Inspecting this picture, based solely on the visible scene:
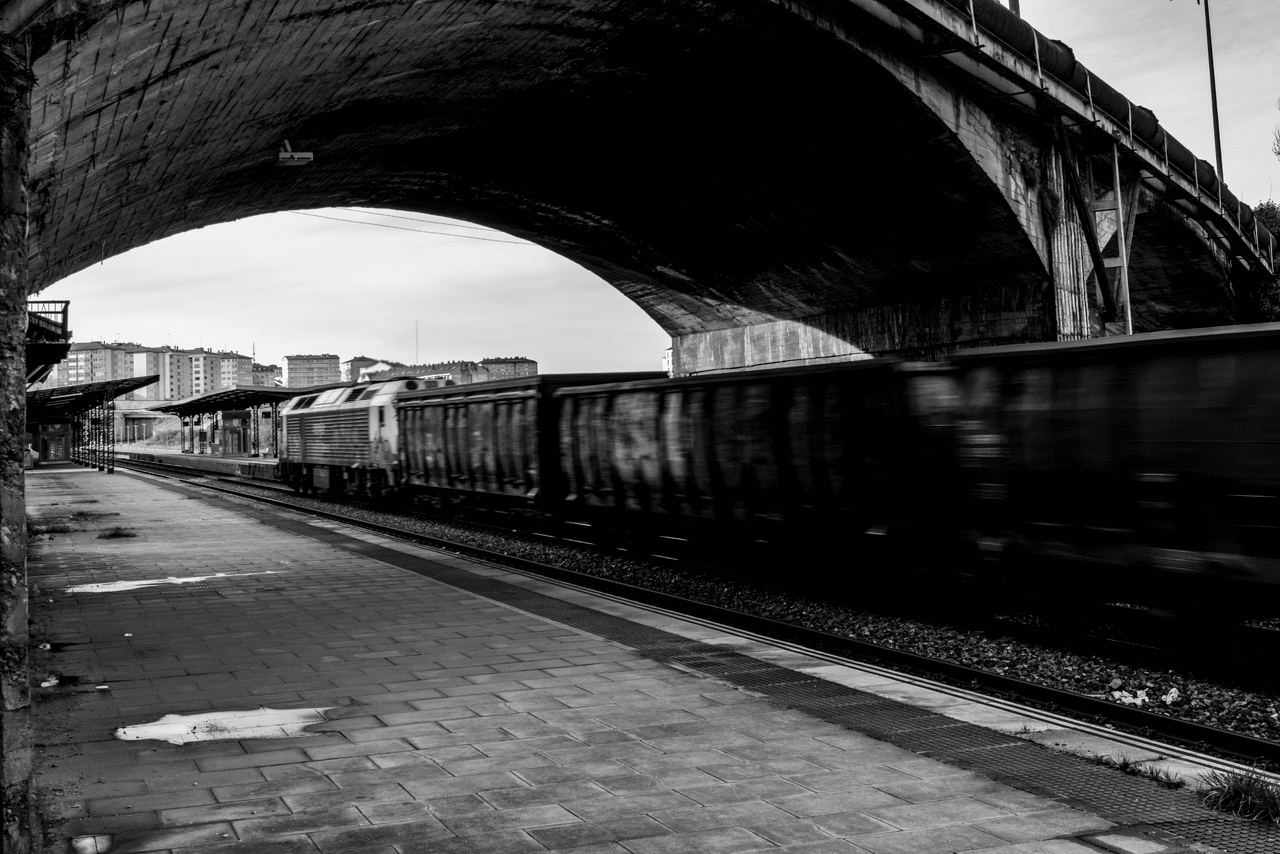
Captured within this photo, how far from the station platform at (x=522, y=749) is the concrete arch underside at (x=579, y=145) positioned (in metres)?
4.04

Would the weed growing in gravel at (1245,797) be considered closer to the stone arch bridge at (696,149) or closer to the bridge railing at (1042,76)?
the stone arch bridge at (696,149)

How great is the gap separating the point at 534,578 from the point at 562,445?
18.1 feet

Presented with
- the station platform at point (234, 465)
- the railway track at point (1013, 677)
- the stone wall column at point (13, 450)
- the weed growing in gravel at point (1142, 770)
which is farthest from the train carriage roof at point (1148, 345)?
the station platform at point (234, 465)

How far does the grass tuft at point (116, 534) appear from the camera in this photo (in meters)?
17.5

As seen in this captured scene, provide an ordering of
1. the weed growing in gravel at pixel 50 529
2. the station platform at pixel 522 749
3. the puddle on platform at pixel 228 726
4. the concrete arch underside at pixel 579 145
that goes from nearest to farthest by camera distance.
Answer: the station platform at pixel 522 749, the puddle on platform at pixel 228 726, the concrete arch underside at pixel 579 145, the weed growing in gravel at pixel 50 529

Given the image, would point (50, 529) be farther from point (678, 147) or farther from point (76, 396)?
point (76, 396)

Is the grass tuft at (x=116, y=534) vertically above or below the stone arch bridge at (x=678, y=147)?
below

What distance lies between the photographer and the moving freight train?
7.87 metres

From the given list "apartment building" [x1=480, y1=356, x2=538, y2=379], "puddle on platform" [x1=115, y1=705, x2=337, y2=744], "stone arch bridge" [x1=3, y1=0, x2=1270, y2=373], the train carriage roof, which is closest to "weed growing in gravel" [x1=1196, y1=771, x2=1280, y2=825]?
the train carriage roof

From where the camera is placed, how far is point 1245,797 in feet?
15.3

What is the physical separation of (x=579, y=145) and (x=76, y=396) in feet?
85.6

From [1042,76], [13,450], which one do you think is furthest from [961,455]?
[1042,76]

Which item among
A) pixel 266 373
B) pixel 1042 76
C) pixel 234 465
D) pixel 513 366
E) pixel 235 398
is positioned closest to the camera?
pixel 1042 76

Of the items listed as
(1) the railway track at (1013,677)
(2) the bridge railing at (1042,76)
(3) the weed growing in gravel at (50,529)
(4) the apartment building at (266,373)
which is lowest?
(1) the railway track at (1013,677)
